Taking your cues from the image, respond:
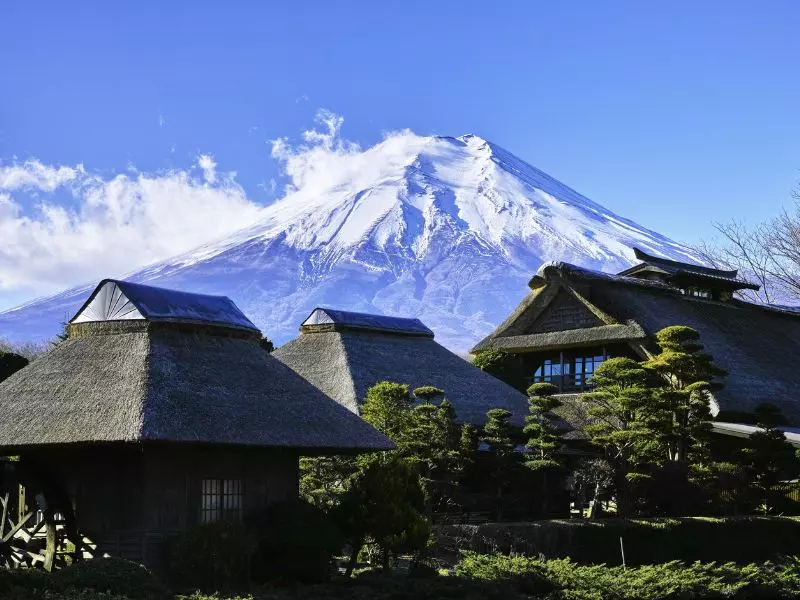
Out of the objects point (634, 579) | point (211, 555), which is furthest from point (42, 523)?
point (634, 579)

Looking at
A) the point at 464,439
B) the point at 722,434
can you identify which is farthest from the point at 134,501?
the point at 722,434

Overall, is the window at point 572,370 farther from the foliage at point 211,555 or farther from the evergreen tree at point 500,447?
the foliage at point 211,555

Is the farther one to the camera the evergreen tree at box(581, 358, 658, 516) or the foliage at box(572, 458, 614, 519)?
the foliage at box(572, 458, 614, 519)

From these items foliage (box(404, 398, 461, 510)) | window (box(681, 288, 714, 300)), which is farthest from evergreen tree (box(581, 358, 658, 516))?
window (box(681, 288, 714, 300))

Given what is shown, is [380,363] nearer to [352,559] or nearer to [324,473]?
[324,473]

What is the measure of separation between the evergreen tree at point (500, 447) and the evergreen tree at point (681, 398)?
3.96 m

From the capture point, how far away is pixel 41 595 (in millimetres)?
15969

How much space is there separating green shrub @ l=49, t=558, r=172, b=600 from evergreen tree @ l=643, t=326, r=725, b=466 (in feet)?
59.1

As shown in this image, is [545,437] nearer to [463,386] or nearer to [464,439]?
[464,439]

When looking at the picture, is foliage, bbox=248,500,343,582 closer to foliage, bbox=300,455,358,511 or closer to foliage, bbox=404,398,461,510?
foliage, bbox=300,455,358,511

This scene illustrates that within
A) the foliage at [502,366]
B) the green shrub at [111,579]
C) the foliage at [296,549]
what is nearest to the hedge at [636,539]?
the foliage at [296,549]

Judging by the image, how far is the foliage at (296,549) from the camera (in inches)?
896

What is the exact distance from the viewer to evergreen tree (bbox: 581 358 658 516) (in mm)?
31938

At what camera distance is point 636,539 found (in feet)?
94.2
